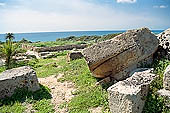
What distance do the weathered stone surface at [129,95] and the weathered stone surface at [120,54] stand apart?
1.42 metres

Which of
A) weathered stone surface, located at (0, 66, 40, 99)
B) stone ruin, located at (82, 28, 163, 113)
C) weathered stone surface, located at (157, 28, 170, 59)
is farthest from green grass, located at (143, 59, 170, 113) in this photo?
weathered stone surface, located at (0, 66, 40, 99)

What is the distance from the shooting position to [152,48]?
287 inches

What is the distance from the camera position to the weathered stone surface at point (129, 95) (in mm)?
4670

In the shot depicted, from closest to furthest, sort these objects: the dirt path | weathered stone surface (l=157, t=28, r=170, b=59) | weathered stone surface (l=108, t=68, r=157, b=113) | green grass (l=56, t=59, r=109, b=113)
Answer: weathered stone surface (l=108, t=68, r=157, b=113)
green grass (l=56, t=59, r=109, b=113)
the dirt path
weathered stone surface (l=157, t=28, r=170, b=59)

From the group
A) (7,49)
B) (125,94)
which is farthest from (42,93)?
(7,49)

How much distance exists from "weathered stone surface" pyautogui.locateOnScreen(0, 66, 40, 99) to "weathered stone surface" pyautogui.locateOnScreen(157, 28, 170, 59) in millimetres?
5160

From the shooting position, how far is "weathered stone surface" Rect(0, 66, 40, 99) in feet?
23.6

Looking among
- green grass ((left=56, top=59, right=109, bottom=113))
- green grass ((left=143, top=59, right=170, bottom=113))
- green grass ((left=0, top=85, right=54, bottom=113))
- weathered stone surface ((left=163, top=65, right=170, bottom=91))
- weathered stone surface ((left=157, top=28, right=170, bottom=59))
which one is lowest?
green grass ((left=0, top=85, right=54, bottom=113))

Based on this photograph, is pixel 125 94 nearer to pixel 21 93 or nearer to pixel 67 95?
pixel 67 95

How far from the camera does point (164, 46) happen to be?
7559mm

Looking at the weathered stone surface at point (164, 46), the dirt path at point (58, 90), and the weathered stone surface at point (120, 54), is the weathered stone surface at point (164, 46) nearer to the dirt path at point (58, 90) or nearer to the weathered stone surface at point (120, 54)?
the weathered stone surface at point (120, 54)

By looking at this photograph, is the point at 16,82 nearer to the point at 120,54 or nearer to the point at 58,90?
the point at 58,90

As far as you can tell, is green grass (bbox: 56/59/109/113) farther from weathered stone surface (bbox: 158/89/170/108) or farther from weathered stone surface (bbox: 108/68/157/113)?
weathered stone surface (bbox: 158/89/170/108)

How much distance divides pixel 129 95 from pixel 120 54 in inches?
96.3
